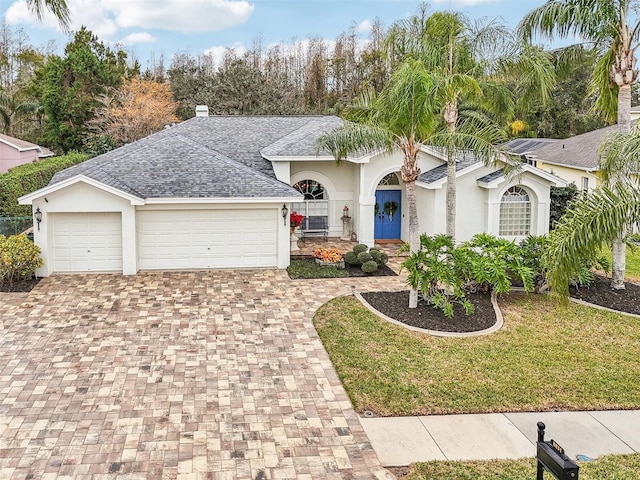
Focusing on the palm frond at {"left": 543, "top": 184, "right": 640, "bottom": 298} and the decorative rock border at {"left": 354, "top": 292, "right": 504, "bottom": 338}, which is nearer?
the palm frond at {"left": 543, "top": 184, "right": 640, "bottom": 298}

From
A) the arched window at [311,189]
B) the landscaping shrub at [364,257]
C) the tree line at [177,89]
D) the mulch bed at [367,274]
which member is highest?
the tree line at [177,89]

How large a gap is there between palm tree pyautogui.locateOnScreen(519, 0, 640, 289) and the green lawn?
930 cm

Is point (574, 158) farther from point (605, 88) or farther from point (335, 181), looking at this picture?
point (605, 88)

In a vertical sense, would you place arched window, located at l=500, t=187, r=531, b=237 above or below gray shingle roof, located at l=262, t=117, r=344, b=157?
below

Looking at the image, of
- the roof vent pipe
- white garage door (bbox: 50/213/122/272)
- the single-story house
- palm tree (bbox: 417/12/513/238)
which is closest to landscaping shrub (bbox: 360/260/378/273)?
the single-story house

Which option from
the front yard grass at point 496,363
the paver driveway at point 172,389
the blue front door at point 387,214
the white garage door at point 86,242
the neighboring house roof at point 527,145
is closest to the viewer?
the paver driveway at point 172,389

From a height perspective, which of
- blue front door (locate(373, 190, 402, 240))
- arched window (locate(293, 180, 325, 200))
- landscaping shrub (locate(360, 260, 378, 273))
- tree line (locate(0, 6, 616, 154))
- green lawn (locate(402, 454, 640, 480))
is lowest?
green lawn (locate(402, 454, 640, 480))

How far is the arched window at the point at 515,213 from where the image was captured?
22.5 m

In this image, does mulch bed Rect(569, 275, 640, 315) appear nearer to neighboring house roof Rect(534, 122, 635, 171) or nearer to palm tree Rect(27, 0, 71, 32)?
neighboring house roof Rect(534, 122, 635, 171)

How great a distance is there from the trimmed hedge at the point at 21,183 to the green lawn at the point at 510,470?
21.3 m

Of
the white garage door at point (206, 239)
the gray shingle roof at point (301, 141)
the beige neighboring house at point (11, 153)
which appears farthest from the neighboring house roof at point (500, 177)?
the beige neighboring house at point (11, 153)

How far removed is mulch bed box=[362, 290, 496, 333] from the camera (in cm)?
1488

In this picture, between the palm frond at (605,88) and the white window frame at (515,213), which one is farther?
the white window frame at (515,213)

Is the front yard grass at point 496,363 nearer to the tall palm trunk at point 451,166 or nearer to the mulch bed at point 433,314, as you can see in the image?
the mulch bed at point 433,314
